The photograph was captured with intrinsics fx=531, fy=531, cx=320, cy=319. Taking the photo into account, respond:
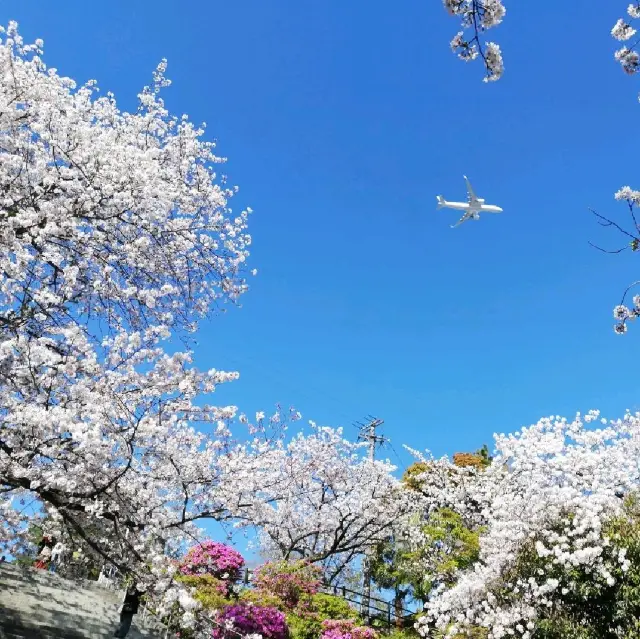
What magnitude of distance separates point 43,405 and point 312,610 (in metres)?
9.50

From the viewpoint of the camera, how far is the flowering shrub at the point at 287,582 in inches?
497

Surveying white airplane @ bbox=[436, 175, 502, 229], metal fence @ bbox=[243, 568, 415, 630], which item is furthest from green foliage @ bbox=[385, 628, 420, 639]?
white airplane @ bbox=[436, 175, 502, 229]

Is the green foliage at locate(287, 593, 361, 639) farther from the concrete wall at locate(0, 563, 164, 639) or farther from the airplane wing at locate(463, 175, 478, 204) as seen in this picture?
the airplane wing at locate(463, 175, 478, 204)

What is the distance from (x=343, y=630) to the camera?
11734 mm

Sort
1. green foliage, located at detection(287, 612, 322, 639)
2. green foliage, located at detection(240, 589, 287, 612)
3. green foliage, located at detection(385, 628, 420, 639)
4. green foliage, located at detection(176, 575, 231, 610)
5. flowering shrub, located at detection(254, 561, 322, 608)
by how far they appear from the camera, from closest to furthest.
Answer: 1. green foliage, located at detection(176, 575, 231, 610)
2. green foliage, located at detection(240, 589, 287, 612)
3. green foliage, located at detection(287, 612, 322, 639)
4. flowering shrub, located at detection(254, 561, 322, 608)
5. green foliage, located at detection(385, 628, 420, 639)

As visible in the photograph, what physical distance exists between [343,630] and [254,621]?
2220mm

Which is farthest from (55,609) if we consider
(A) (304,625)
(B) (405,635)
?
(B) (405,635)

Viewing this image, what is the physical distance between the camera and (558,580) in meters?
9.34

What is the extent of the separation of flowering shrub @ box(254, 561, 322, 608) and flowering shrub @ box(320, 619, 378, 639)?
93cm

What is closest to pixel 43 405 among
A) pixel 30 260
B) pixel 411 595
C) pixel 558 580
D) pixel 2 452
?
pixel 2 452

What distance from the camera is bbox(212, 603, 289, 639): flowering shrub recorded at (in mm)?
10570

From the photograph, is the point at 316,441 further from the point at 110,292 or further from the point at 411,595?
the point at 110,292

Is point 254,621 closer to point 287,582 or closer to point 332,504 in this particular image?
point 287,582

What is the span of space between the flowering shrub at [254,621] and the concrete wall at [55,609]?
1.73m
